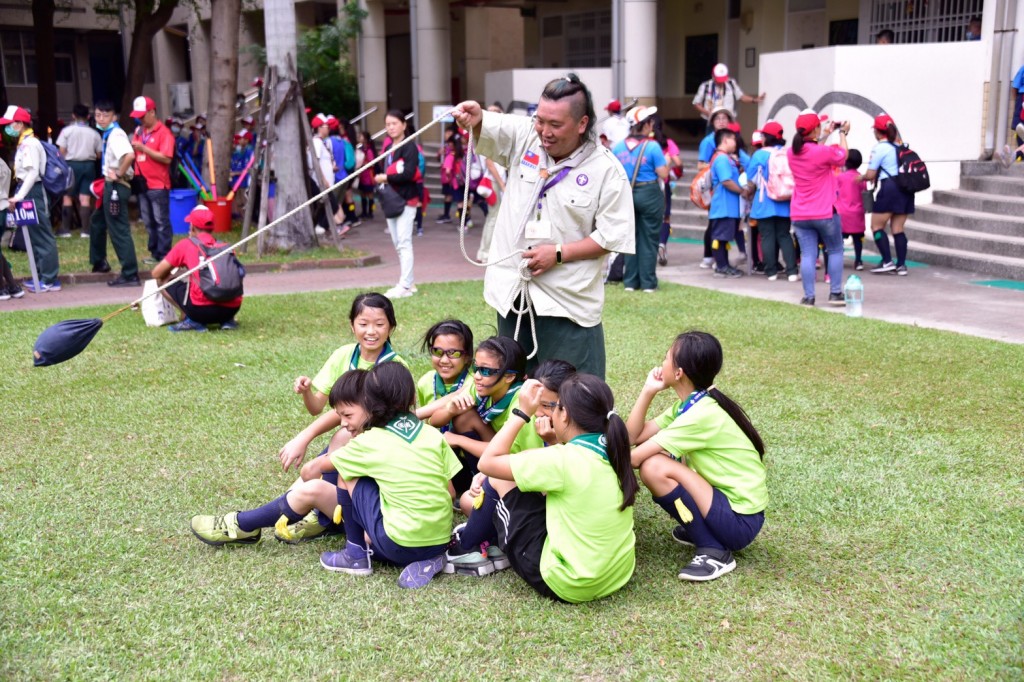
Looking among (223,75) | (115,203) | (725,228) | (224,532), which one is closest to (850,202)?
(725,228)

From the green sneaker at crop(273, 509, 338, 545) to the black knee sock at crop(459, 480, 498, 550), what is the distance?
67 centimetres

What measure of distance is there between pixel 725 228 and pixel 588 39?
37.9ft

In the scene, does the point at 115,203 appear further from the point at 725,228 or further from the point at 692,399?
the point at 692,399

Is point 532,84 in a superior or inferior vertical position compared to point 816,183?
superior

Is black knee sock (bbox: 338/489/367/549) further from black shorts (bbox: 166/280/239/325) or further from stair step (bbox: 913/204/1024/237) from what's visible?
stair step (bbox: 913/204/1024/237)

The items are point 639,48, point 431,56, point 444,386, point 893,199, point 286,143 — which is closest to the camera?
point 444,386

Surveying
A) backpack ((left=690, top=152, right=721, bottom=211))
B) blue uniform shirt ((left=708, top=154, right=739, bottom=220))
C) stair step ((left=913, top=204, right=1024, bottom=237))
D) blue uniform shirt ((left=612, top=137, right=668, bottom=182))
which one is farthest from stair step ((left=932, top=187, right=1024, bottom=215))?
blue uniform shirt ((left=612, top=137, right=668, bottom=182))

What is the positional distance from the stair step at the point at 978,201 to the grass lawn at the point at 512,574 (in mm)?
5354

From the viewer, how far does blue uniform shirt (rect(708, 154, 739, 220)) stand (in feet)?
34.8

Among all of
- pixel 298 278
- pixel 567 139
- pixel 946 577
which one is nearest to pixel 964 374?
pixel 946 577

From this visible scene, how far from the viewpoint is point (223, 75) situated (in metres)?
14.8

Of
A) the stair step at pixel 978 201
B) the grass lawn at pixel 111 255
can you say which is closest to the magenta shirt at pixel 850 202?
the stair step at pixel 978 201

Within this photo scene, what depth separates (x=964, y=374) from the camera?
669 centimetres

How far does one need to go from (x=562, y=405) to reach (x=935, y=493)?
2027 mm
